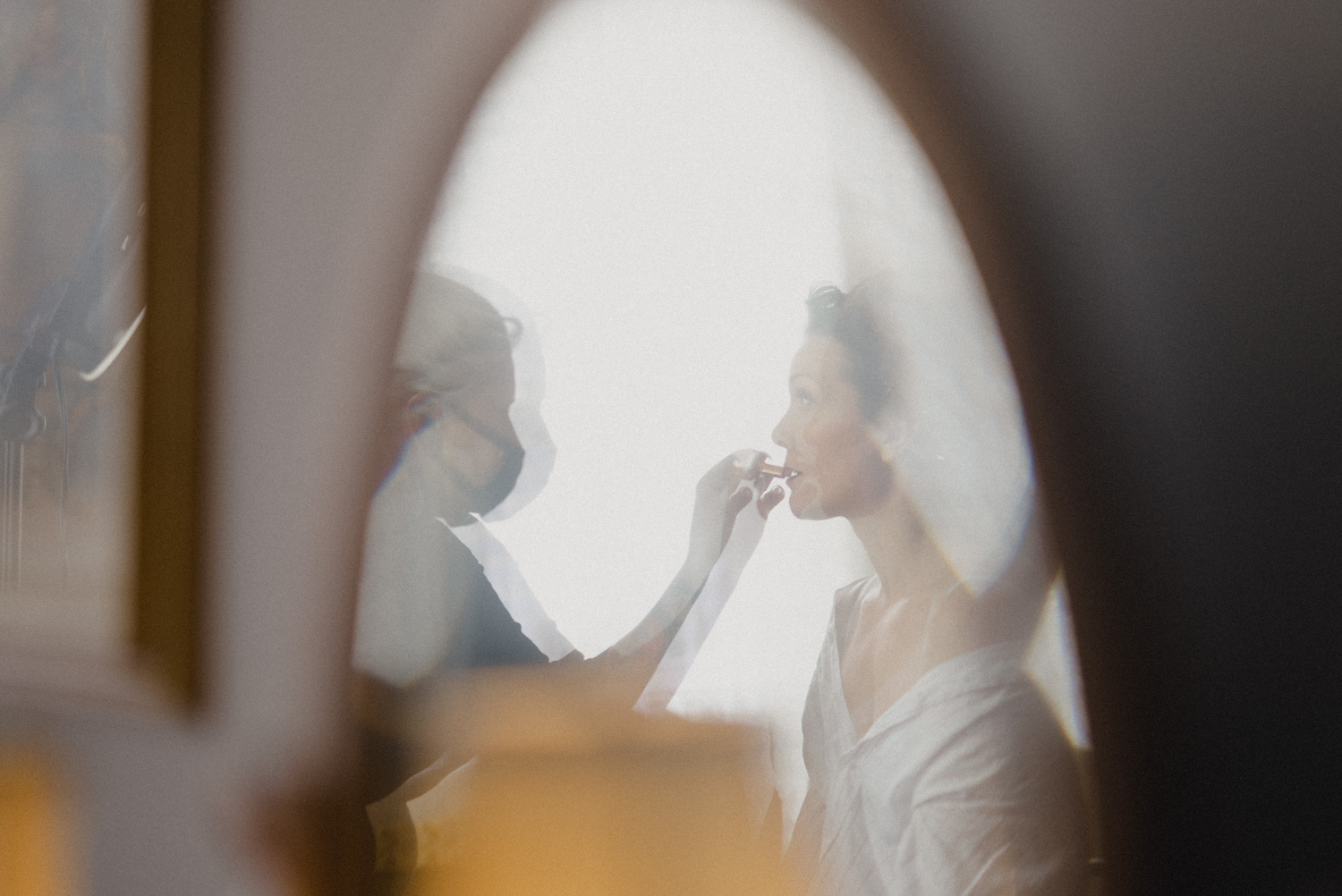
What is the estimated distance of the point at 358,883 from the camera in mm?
824

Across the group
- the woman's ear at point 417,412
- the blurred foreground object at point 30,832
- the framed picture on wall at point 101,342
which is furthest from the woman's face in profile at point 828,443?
the blurred foreground object at point 30,832

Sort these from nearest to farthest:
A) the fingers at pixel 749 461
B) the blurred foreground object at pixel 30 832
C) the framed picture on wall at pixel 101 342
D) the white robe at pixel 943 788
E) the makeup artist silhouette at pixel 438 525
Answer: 1. the white robe at pixel 943 788
2. the fingers at pixel 749 461
3. the makeup artist silhouette at pixel 438 525
4. the framed picture on wall at pixel 101 342
5. the blurred foreground object at pixel 30 832

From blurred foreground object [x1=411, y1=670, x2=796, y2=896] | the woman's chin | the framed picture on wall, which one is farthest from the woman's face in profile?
the framed picture on wall

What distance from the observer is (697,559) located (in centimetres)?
63

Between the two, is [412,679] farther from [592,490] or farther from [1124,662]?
[1124,662]

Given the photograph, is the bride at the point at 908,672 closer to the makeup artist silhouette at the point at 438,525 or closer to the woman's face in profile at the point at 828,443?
the woman's face in profile at the point at 828,443

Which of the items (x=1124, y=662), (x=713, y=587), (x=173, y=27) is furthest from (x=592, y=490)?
(x=173, y=27)

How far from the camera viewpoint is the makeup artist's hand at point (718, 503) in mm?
611

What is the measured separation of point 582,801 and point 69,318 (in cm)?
72

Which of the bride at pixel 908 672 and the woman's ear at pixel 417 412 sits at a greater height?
the woman's ear at pixel 417 412

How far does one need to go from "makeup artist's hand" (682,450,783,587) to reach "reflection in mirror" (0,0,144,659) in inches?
24.3

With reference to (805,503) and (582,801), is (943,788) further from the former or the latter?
(582,801)

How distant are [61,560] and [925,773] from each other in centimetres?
88

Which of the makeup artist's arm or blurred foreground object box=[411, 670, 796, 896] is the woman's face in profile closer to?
the makeup artist's arm
